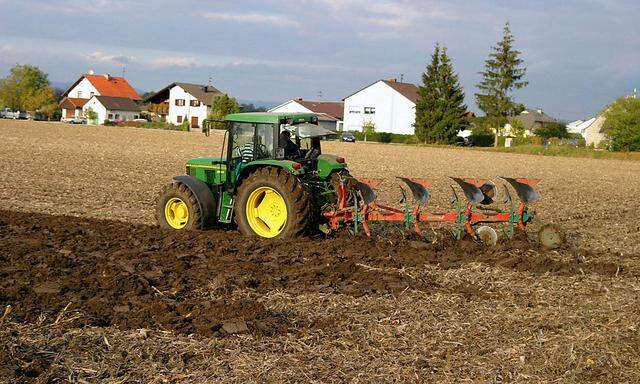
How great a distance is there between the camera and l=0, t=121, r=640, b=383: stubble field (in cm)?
566

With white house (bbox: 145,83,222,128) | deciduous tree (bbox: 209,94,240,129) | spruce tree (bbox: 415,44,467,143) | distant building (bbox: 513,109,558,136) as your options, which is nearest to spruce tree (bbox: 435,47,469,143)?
spruce tree (bbox: 415,44,467,143)

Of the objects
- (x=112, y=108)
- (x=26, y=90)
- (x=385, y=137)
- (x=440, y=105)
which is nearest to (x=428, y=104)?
(x=440, y=105)

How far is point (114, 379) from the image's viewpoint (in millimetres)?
5305

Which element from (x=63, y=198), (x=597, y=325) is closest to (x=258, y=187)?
(x=597, y=325)

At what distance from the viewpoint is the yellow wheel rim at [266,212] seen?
10.8 meters

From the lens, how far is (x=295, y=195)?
33.8 ft

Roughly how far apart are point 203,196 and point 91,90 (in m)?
117

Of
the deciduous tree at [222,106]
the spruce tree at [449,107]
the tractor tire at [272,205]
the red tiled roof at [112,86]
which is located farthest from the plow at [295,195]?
the red tiled roof at [112,86]

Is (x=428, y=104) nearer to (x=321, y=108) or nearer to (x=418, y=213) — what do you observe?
(x=321, y=108)

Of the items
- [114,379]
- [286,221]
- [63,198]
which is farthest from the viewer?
[63,198]

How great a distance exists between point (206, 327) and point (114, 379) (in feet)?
4.02

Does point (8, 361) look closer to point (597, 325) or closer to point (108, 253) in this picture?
point (108, 253)

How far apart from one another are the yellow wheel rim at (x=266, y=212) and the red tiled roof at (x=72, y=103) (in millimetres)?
110345

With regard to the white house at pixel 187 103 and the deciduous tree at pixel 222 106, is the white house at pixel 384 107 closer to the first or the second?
the deciduous tree at pixel 222 106
